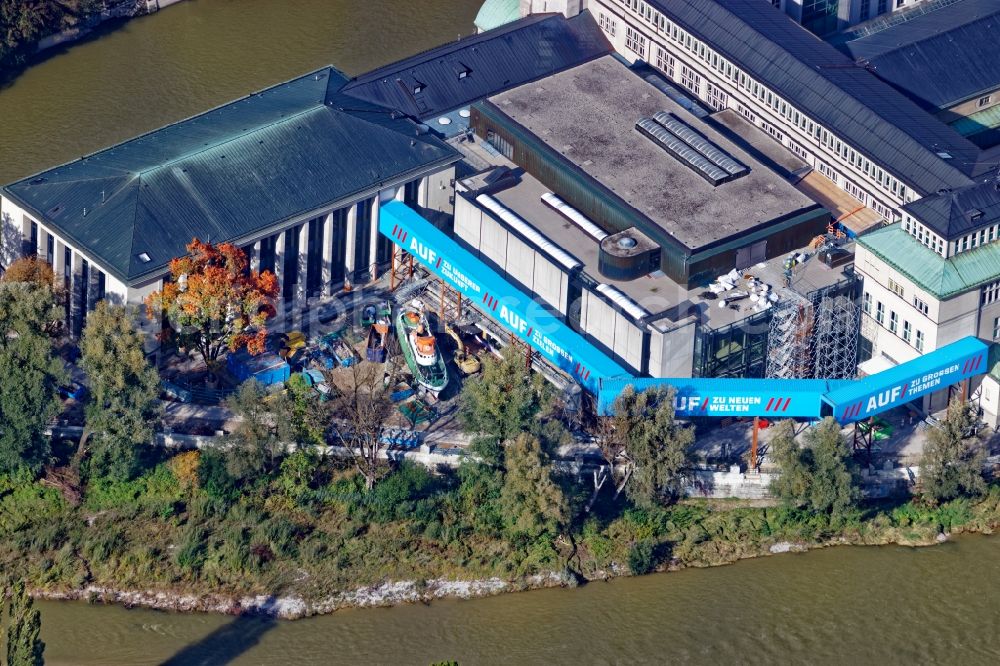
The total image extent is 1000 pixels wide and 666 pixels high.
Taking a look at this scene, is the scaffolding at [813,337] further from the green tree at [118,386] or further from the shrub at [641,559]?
the green tree at [118,386]

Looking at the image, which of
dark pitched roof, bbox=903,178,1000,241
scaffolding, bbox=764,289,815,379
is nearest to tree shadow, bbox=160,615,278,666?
scaffolding, bbox=764,289,815,379

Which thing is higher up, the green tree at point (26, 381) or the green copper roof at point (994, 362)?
the green copper roof at point (994, 362)

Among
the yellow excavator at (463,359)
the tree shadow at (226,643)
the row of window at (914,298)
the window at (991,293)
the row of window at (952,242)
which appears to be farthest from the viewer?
the yellow excavator at (463,359)

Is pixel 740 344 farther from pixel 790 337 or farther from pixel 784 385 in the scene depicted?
pixel 784 385

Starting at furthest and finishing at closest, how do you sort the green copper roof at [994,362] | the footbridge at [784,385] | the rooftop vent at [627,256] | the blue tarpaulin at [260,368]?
the blue tarpaulin at [260,368]
the rooftop vent at [627,256]
the green copper roof at [994,362]
the footbridge at [784,385]

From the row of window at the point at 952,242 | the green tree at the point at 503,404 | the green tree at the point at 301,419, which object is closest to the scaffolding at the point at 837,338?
the row of window at the point at 952,242

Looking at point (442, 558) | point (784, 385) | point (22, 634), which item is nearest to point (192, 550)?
point (442, 558)

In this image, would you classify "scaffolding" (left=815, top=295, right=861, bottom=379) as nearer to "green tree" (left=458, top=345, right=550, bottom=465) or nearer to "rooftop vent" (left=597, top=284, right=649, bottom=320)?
"rooftop vent" (left=597, top=284, right=649, bottom=320)

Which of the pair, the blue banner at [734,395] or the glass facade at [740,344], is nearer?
the blue banner at [734,395]
